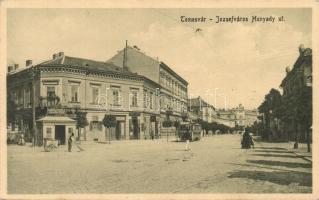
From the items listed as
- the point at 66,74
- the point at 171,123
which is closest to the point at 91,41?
the point at 66,74

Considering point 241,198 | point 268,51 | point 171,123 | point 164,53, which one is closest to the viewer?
point 241,198

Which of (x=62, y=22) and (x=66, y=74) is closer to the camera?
(x=62, y=22)

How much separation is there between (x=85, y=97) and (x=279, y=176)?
17.9 m

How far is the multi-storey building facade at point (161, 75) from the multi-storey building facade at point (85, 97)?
5.72 feet

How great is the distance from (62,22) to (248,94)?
21.8 ft

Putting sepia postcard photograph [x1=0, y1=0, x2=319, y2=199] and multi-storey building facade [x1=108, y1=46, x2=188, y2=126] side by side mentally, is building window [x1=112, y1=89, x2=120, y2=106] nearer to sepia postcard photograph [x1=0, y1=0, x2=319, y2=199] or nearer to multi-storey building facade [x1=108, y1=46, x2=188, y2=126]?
multi-storey building facade [x1=108, y1=46, x2=188, y2=126]

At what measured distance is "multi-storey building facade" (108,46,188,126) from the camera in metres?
34.9

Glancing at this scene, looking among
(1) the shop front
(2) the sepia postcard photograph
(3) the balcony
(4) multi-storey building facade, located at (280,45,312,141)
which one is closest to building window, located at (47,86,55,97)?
(3) the balcony

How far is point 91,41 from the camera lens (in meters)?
13.0

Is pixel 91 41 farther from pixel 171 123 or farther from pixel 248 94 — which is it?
pixel 171 123

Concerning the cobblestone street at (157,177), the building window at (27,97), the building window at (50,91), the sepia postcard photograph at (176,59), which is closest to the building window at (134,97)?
the building window at (50,91)

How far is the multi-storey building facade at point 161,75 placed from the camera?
3494cm

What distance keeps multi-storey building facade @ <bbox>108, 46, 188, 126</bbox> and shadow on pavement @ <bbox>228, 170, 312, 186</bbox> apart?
20.7 metres

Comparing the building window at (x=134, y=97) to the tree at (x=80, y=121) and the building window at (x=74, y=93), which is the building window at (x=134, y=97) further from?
the tree at (x=80, y=121)
